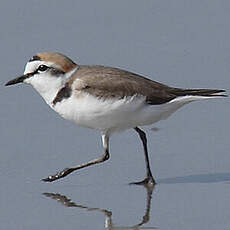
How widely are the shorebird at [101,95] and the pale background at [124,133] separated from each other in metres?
0.28

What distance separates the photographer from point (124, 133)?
311 inches

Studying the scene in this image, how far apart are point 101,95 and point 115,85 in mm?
152

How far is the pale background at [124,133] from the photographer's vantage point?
627cm

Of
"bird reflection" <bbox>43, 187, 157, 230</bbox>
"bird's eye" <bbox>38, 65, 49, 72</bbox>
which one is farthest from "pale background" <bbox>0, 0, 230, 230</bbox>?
"bird's eye" <bbox>38, 65, 49, 72</bbox>

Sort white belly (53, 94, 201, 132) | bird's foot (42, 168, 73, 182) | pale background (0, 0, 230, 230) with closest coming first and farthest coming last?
pale background (0, 0, 230, 230) → white belly (53, 94, 201, 132) → bird's foot (42, 168, 73, 182)

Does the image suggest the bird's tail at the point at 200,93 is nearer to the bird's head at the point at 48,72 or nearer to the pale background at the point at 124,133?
the pale background at the point at 124,133

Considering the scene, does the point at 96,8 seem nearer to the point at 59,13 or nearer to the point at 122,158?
the point at 59,13

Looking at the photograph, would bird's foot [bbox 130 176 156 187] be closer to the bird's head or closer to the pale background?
the pale background

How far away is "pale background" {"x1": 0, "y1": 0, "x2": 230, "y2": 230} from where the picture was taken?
20.6ft

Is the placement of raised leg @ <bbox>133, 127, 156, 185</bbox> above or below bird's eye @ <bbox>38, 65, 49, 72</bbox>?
below

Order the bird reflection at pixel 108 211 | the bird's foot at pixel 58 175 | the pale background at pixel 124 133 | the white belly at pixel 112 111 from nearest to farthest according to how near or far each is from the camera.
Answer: the bird reflection at pixel 108 211
the pale background at pixel 124 133
the white belly at pixel 112 111
the bird's foot at pixel 58 175

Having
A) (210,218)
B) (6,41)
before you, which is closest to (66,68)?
(210,218)

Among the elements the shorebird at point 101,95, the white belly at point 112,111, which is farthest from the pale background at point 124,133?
the white belly at point 112,111

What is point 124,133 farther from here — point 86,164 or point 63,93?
point 63,93
